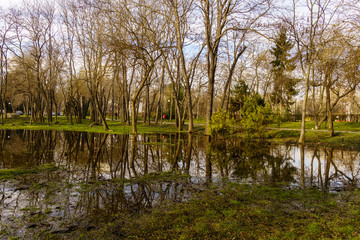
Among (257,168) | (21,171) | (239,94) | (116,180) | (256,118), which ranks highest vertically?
(239,94)

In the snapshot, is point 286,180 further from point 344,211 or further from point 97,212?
point 97,212

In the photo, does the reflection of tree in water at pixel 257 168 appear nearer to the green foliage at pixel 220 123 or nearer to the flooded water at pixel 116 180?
the flooded water at pixel 116 180

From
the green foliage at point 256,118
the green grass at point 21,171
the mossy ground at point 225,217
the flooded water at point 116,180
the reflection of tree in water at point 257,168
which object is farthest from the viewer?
the green foliage at point 256,118

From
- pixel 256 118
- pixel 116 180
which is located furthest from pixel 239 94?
pixel 116 180

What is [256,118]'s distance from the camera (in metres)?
19.2

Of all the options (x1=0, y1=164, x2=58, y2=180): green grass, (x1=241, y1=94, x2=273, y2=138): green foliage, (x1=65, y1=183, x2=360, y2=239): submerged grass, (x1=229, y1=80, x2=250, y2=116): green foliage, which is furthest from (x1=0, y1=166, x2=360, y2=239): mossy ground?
(x1=229, y1=80, x2=250, y2=116): green foliage

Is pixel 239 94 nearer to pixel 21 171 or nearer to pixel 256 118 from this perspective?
pixel 256 118

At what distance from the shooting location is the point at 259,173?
28.2ft

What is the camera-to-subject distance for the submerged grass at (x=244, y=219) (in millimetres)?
3988

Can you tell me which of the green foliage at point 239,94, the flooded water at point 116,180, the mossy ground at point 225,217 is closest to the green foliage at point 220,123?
the flooded water at point 116,180

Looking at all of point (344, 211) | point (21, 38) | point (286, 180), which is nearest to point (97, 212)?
point (344, 211)

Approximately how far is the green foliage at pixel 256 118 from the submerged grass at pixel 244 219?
13437mm

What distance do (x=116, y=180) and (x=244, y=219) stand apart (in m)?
3.86

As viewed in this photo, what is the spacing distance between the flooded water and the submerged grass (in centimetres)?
40
